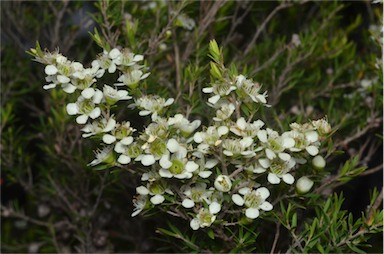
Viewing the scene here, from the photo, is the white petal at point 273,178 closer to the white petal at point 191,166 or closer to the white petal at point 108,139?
the white petal at point 191,166

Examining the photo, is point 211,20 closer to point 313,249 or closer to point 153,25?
point 153,25

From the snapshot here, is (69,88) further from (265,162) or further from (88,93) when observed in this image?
(265,162)

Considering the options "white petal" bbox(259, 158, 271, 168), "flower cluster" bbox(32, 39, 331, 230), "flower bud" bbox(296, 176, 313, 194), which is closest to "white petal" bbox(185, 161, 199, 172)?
"flower cluster" bbox(32, 39, 331, 230)

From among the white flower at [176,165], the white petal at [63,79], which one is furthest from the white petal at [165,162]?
the white petal at [63,79]

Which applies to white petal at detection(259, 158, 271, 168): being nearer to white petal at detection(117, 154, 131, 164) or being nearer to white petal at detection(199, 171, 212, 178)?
white petal at detection(199, 171, 212, 178)

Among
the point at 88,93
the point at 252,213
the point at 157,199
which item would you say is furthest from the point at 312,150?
the point at 88,93

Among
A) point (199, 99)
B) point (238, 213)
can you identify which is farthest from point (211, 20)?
point (238, 213)
